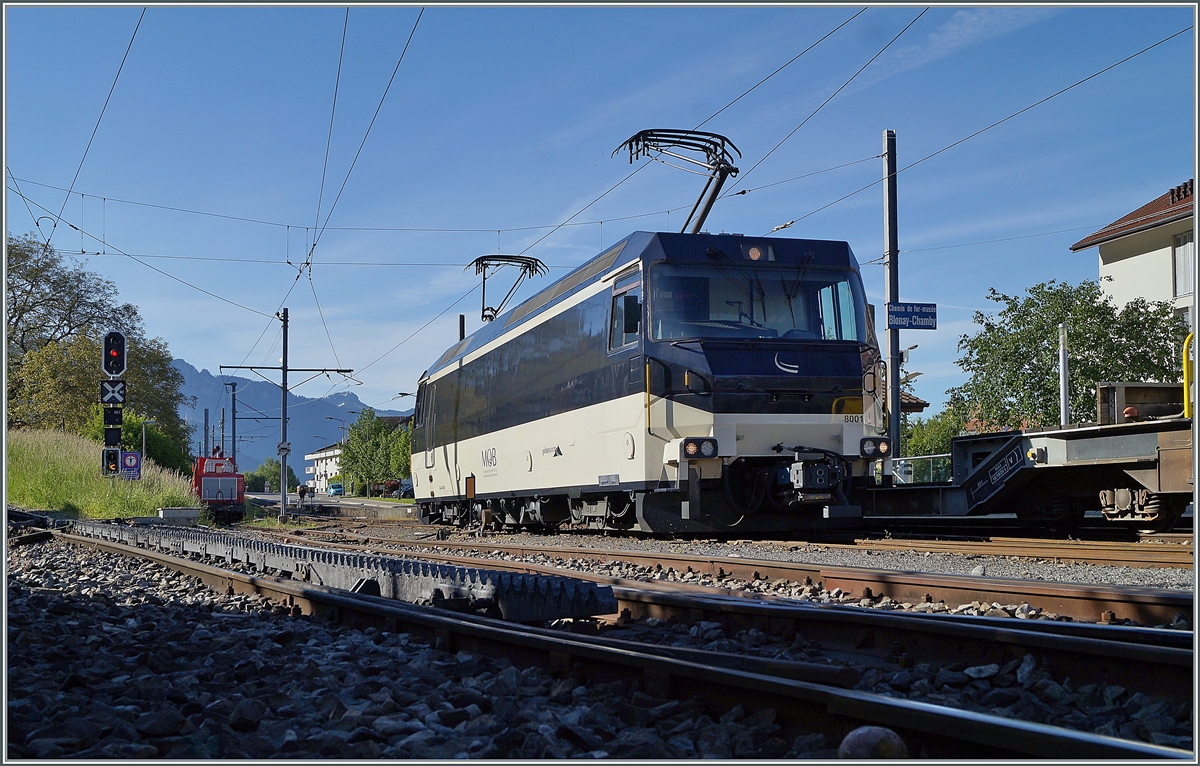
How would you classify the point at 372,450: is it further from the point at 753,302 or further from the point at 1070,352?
the point at 753,302

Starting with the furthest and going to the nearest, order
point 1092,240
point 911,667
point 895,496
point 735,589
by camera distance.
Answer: point 1092,240
point 895,496
point 735,589
point 911,667

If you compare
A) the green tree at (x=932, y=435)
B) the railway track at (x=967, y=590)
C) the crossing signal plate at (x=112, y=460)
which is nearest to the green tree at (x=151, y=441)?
the crossing signal plate at (x=112, y=460)

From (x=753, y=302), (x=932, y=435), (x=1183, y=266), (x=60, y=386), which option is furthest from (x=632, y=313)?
(x=60, y=386)

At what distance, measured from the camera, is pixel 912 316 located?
17109 millimetres

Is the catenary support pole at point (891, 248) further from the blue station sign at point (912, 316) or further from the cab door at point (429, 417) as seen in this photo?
the cab door at point (429, 417)

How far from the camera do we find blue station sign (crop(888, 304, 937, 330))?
671 inches

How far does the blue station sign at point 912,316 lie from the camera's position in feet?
55.9

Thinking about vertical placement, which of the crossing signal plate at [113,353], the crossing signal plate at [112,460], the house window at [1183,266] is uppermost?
the house window at [1183,266]

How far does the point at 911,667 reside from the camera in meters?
4.70

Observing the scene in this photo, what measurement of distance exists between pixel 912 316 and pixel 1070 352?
9215 millimetres

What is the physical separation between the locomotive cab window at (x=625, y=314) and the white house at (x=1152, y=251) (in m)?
22.0

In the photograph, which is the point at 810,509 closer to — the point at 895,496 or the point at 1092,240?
the point at 895,496

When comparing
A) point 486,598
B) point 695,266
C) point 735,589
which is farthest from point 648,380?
point 486,598

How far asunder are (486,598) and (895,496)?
9943mm
